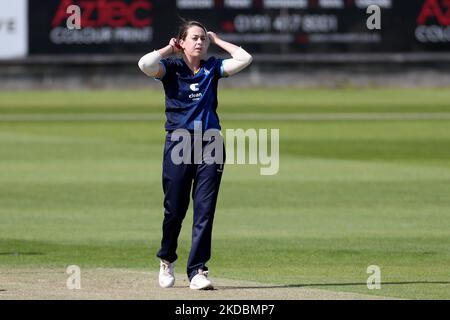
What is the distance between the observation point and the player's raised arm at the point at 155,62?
10078 mm

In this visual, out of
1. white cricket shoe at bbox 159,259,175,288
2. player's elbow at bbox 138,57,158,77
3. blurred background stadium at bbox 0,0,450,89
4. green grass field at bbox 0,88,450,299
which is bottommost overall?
blurred background stadium at bbox 0,0,450,89

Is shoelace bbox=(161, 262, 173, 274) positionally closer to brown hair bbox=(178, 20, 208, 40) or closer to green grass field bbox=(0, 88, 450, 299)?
green grass field bbox=(0, 88, 450, 299)

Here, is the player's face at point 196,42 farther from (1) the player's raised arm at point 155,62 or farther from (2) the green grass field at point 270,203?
(2) the green grass field at point 270,203

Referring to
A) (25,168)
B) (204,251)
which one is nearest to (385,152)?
(25,168)

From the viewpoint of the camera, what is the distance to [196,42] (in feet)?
33.4

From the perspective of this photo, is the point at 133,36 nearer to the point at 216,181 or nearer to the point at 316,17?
the point at 316,17

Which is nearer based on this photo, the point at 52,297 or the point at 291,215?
the point at 52,297

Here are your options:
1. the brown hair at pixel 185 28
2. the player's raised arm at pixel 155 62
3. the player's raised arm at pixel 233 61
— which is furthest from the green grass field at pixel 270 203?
the brown hair at pixel 185 28

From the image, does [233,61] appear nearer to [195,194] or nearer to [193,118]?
[193,118]

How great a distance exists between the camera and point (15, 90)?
147 ft

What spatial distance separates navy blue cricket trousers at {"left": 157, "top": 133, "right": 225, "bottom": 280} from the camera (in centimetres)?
1022

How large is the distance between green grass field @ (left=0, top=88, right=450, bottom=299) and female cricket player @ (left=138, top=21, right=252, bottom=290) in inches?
38.0

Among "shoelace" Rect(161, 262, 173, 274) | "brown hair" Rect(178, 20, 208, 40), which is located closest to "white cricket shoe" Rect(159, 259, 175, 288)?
"shoelace" Rect(161, 262, 173, 274)

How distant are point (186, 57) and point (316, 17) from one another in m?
33.7
